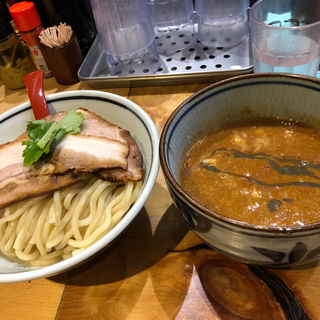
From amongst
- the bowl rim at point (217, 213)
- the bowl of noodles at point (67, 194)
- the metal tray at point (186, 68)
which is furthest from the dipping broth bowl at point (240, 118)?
the metal tray at point (186, 68)

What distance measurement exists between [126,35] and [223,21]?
1.85ft

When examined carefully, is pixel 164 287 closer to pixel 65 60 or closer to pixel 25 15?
pixel 65 60

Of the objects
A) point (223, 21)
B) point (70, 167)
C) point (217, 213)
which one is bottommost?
point (223, 21)

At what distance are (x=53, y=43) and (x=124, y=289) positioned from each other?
1366 mm

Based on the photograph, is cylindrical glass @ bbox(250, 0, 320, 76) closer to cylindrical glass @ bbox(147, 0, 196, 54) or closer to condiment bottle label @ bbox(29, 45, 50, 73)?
cylindrical glass @ bbox(147, 0, 196, 54)

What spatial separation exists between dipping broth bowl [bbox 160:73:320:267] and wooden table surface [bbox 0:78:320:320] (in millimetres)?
149

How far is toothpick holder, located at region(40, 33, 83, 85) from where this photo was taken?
5.78 ft

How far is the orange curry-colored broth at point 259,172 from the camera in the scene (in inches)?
30.7

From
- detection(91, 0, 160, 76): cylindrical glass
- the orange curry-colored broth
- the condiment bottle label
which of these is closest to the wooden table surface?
the orange curry-colored broth

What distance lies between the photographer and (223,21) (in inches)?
74.1

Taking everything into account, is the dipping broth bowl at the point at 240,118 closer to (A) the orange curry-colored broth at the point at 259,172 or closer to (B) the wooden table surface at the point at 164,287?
(A) the orange curry-colored broth at the point at 259,172

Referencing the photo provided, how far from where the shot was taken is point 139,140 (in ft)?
3.85

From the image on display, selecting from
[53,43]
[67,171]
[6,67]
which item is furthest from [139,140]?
[6,67]

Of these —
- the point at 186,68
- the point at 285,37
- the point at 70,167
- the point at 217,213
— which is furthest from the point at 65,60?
the point at 217,213
